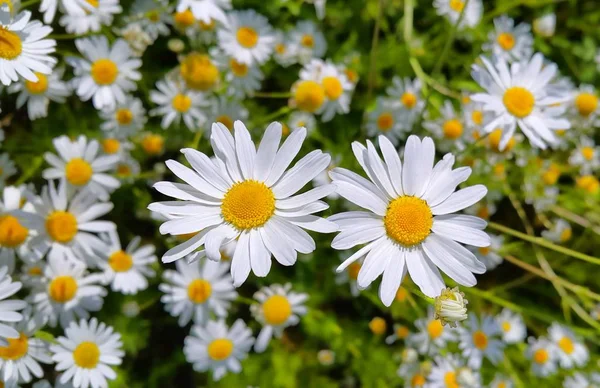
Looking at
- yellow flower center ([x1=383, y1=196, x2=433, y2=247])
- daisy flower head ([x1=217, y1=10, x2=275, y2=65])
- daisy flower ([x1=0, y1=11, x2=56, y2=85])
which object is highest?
yellow flower center ([x1=383, y1=196, x2=433, y2=247])

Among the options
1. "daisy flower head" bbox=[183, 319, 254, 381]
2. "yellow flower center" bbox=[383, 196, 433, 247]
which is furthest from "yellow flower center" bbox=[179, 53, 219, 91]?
"yellow flower center" bbox=[383, 196, 433, 247]

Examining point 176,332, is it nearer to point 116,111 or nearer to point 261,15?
point 116,111

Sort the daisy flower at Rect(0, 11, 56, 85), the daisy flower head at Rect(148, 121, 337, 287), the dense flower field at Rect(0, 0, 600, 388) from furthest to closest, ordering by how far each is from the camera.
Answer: the daisy flower at Rect(0, 11, 56, 85) → the dense flower field at Rect(0, 0, 600, 388) → the daisy flower head at Rect(148, 121, 337, 287)

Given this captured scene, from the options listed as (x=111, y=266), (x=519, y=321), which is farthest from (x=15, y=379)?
(x=519, y=321)

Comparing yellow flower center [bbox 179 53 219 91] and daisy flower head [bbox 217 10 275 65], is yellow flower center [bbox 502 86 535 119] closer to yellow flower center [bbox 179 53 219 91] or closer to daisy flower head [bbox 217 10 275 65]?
daisy flower head [bbox 217 10 275 65]

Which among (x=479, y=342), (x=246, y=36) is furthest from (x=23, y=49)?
(x=479, y=342)

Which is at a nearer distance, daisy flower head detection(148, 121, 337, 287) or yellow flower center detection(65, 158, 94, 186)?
daisy flower head detection(148, 121, 337, 287)

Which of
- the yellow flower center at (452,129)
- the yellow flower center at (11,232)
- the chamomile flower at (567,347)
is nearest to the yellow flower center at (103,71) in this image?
the yellow flower center at (11,232)

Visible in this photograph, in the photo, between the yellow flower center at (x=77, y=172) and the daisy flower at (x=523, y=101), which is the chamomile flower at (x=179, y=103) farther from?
the daisy flower at (x=523, y=101)
